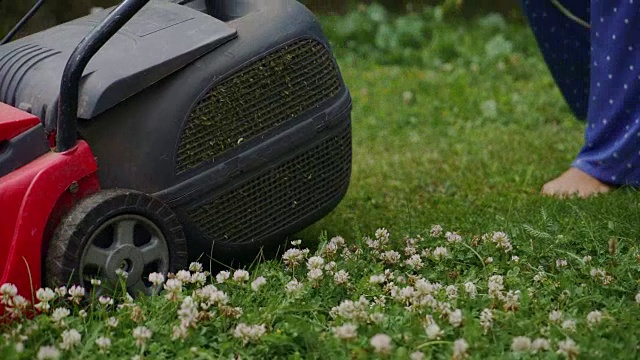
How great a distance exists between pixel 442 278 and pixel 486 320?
0.41 m

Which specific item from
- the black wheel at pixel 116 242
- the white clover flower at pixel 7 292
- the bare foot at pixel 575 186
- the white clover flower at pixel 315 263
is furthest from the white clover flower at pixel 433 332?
the bare foot at pixel 575 186

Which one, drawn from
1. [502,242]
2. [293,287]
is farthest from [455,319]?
[502,242]

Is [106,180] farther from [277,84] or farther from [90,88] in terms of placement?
[277,84]

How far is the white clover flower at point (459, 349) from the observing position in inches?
71.0

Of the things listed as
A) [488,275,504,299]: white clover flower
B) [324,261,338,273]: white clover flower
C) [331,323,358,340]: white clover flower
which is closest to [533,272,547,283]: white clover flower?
[488,275,504,299]: white clover flower

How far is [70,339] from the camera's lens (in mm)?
1913

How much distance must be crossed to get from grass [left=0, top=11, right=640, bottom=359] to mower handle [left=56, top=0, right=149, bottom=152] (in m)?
0.34

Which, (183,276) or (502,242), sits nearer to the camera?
(183,276)

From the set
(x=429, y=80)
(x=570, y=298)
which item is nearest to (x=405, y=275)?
(x=570, y=298)

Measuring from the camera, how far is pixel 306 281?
2.34 meters

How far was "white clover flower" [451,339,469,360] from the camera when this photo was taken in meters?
1.80

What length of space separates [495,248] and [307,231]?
71 centimetres

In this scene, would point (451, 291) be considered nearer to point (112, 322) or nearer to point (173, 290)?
point (173, 290)

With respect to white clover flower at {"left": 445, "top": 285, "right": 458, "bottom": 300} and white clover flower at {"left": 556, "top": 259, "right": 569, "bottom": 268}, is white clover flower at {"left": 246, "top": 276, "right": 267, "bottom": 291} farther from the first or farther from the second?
white clover flower at {"left": 556, "top": 259, "right": 569, "bottom": 268}
